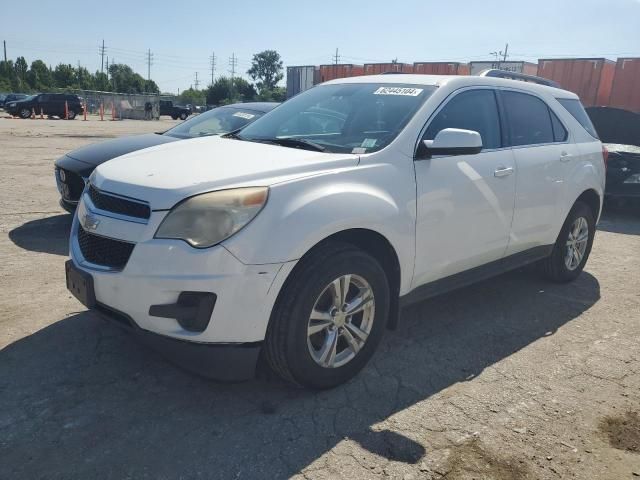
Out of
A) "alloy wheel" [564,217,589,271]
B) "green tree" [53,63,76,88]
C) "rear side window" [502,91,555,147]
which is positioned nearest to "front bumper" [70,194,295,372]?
"rear side window" [502,91,555,147]

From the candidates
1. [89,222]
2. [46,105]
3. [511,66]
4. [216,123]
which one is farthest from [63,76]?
[89,222]

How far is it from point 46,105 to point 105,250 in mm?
35813

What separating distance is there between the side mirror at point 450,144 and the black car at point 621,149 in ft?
20.4

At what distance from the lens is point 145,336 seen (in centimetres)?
269

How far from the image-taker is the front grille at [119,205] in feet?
8.86

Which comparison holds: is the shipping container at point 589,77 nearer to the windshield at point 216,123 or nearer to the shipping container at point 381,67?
the shipping container at point 381,67

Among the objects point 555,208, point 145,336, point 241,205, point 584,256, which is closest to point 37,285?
point 145,336

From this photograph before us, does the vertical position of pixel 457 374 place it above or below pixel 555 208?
below

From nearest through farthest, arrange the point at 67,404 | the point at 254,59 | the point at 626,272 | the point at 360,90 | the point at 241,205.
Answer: the point at 241,205 → the point at 67,404 → the point at 360,90 → the point at 626,272 → the point at 254,59

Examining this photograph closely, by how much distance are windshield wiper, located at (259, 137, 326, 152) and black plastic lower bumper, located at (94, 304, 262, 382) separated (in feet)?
4.10

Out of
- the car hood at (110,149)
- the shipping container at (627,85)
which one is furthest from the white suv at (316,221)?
the shipping container at (627,85)

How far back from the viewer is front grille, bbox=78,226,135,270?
8.87 feet

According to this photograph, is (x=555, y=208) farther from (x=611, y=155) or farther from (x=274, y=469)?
(x=611, y=155)

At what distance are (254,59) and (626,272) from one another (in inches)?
5418
